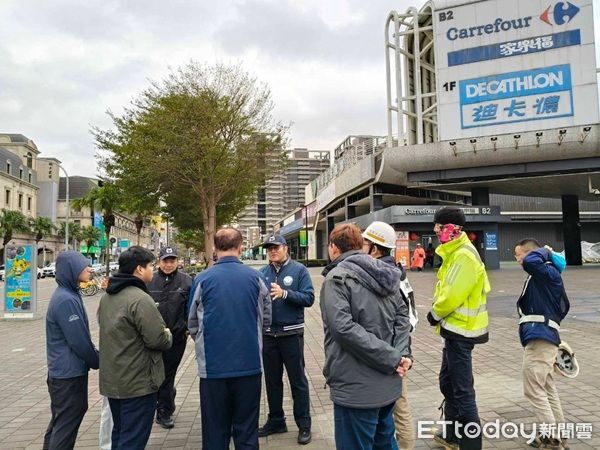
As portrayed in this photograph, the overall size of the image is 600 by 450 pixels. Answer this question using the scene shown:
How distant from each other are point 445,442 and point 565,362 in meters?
1.25

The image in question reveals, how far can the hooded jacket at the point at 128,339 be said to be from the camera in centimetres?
332

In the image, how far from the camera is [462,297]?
12.2 feet

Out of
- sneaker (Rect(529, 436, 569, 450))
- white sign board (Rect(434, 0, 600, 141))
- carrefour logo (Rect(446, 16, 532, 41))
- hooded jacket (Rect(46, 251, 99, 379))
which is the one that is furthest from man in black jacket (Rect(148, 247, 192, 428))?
carrefour logo (Rect(446, 16, 532, 41))

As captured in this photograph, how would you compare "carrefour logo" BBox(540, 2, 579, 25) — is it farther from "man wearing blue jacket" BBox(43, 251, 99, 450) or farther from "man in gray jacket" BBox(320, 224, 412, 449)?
"man wearing blue jacket" BBox(43, 251, 99, 450)

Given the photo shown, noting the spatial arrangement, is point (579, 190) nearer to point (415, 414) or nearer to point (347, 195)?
point (347, 195)

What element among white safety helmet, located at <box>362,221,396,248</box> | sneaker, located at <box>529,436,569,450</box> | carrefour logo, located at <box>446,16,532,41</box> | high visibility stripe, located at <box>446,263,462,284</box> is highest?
carrefour logo, located at <box>446,16,532,41</box>

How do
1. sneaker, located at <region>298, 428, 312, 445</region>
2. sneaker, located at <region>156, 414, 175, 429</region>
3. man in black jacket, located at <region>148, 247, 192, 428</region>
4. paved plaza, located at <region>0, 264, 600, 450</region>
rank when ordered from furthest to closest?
1. man in black jacket, located at <region>148, 247, 192, 428</region>
2. sneaker, located at <region>156, 414, 175, 429</region>
3. paved plaza, located at <region>0, 264, 600, 450</region>
4. sneaker, located at <region>298, 428, 312, 445</region>

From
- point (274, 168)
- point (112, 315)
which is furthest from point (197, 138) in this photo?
point (112, 315)

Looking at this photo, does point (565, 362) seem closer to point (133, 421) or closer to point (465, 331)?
point (465, 331)

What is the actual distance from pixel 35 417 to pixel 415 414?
13.3ft

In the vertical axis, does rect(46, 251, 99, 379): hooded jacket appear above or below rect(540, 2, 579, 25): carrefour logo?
below

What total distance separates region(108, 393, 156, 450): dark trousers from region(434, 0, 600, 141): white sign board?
111 feet

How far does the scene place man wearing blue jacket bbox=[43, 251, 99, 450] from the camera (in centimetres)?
355

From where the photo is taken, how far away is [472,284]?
12.2 feet
